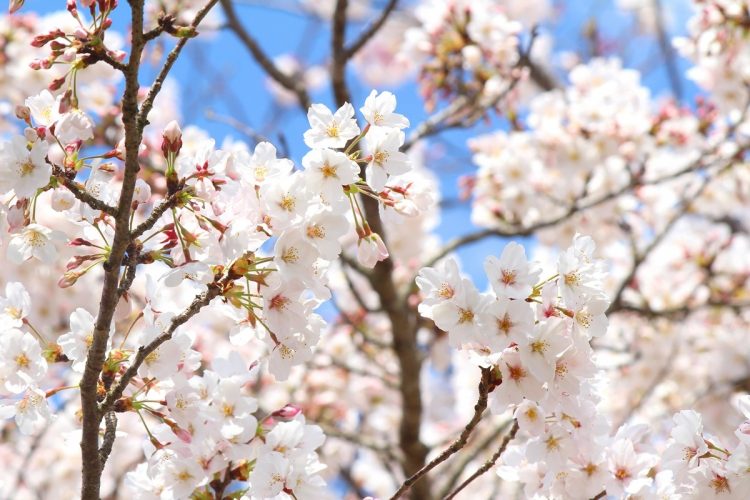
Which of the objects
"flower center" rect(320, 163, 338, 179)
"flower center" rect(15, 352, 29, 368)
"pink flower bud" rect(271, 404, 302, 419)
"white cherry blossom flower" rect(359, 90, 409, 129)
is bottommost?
"pink flower bud" rect(271, 404, 302, 419)

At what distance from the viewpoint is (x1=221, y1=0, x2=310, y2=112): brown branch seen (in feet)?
11.9

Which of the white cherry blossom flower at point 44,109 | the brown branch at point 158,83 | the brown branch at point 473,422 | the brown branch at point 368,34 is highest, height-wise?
the brown branch at point 368,34

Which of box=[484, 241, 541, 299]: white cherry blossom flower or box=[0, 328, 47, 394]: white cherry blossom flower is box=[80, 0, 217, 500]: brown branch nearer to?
box=[0, 328, 47, 394]: white cherry blossom flower

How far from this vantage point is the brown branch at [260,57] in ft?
11.9

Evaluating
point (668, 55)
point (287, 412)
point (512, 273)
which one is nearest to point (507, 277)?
point (512, 273)

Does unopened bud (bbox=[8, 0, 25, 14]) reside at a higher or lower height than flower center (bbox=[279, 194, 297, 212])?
higher

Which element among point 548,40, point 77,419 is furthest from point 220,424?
point 548,40

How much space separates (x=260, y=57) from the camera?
12.1ft

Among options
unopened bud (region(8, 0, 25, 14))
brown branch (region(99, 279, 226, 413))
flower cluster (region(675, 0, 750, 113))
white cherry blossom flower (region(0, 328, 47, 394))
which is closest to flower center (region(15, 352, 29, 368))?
white cherry blossom flower (region(0, 328, 47, 394))

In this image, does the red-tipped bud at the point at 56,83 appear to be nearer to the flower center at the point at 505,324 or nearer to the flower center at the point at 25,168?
the flower center at the point at 25,168

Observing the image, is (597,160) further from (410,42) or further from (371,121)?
(371,121)

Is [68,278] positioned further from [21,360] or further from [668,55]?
[668,55]

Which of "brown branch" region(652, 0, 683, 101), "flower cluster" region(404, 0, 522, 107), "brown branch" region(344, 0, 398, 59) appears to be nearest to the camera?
"brown branch" region(344, 0, 398, 59)

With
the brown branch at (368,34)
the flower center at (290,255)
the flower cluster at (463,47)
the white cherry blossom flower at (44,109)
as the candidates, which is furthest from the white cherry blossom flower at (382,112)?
the flower cluster at (463,47)
